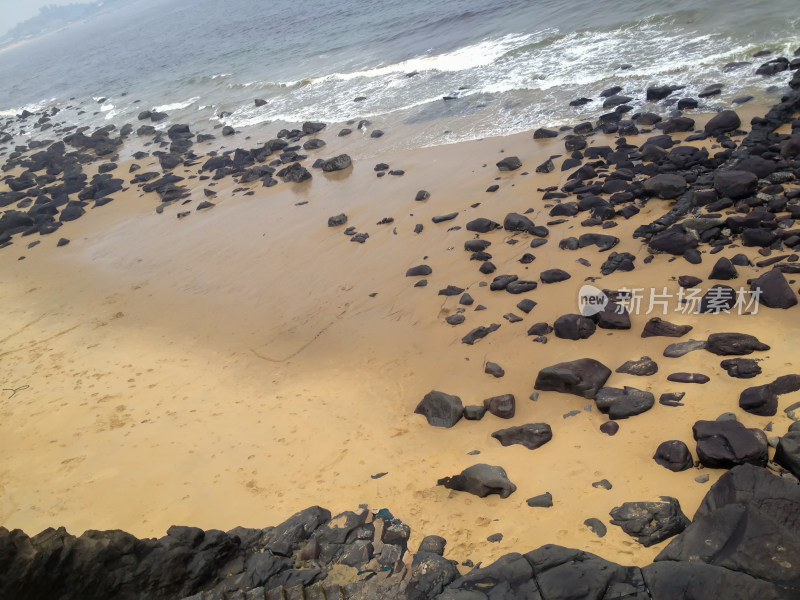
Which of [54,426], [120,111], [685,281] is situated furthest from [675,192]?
[120,111]

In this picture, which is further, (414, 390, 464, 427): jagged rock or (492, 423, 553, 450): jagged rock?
(414, 390, 464, 427): jagged rock

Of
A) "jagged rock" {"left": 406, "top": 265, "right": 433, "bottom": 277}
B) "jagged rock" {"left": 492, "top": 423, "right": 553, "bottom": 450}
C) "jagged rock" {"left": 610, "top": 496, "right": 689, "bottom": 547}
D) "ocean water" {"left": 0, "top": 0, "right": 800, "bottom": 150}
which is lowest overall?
"jagged rock" {"left": 492, "top": 423, "right": 553, "bottom": 450}

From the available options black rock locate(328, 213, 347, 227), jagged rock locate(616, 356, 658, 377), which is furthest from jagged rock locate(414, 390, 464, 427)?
black rock locate(328, 213, 347, 227)

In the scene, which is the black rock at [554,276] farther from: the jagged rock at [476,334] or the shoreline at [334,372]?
the jagged rock at [476,334]

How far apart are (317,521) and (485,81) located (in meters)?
18.8

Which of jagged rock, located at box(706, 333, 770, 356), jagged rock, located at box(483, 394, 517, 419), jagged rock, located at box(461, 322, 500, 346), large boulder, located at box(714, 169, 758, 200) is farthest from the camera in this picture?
large boulder, located at box(714, 169, 758, 200)

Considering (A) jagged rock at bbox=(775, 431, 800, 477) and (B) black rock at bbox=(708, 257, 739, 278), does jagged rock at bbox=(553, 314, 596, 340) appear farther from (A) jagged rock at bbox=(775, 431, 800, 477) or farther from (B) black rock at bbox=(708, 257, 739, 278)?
(A) jagged rock at bbox=(775, 431, 800, 477)

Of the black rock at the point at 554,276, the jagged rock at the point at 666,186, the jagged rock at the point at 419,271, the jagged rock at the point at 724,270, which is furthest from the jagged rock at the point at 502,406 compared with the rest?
the jagged rock at the point at 666,186

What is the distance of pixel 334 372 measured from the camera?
9.70m

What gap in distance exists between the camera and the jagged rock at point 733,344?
24.2 ft

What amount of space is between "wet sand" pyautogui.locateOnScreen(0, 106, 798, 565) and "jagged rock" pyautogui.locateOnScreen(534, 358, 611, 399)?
193 millimetres

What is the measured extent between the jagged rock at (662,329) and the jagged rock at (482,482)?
10.6 feet

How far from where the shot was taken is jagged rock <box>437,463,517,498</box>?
253 inches

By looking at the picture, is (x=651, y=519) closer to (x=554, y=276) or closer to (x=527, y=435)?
(x=527, y=435)
